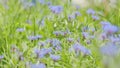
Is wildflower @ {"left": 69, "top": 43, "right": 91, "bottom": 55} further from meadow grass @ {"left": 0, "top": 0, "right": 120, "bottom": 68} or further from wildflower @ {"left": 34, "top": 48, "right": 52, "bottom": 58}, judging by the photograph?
wildflower @ {"left": 34, "top": 48, "right": 52, "bottom": 58}

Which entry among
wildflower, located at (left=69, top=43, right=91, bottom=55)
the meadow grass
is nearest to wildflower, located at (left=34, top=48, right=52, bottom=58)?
the meadow grass

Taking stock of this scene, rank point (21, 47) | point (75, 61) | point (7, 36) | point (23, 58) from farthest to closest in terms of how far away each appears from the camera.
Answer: point (7, 36)
point (21, 47)
point (23, 58)
point (75, 61)

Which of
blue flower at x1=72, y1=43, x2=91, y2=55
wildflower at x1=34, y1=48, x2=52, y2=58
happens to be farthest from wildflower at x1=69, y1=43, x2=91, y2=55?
wildflower at x1=34, y1=48, x2=52, y2=58

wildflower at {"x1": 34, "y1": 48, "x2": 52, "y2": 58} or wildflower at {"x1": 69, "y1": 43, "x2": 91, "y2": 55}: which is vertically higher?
wildflower at {"x1": 69, "y1": 43, "x2": 91, "y2": 55}

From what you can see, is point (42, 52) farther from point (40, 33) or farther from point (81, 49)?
point (40, 33)

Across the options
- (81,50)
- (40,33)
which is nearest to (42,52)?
(81,50)

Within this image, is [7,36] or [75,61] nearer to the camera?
[75,61]

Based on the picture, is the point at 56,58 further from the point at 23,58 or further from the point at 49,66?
the point at 23,58

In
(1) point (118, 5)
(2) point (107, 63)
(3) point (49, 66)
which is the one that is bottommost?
(3) point (49, 66)

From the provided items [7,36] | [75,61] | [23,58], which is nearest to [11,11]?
[7,36]

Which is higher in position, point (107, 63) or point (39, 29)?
point (107, 63)

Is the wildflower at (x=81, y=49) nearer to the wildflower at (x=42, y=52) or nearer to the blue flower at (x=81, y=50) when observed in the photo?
the blue flower at (x=81, y=50)
